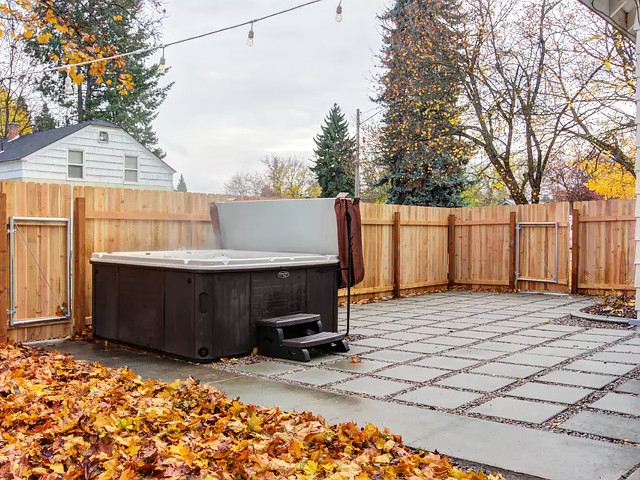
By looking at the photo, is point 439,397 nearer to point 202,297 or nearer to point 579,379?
point 579,379

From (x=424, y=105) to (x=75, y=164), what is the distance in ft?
30.4

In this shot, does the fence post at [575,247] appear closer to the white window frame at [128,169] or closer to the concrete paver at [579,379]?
the concrete paver at [579,379]

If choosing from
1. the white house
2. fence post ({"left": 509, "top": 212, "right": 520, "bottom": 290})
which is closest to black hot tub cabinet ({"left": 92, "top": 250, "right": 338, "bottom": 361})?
fence post ({"left": 509, "top": 212, "right": 520, "bottom": 290})

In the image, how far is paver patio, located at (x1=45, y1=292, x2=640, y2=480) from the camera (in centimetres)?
293

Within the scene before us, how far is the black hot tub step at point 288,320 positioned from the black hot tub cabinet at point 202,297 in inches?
3.0

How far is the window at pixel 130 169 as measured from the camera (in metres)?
16.8

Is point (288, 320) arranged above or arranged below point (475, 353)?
above

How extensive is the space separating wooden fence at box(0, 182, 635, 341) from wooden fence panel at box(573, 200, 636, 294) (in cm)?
2

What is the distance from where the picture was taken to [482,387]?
4207mm

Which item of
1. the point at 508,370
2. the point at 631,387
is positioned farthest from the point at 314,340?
the point at 631,387

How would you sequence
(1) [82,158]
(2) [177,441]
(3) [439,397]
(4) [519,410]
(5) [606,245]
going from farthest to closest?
(1) [82,158] < (5) [606,245] < (3) [439,397] < (4) [519,410] < (2) [177,441]

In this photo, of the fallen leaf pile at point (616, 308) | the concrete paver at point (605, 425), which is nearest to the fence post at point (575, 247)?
the fallen leaf pile at point (616, 308)

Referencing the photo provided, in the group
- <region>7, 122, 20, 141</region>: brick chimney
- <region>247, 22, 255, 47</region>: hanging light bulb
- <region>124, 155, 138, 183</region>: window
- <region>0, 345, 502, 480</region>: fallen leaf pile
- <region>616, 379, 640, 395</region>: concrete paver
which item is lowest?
<region>616, 379, 640, 395</region>: concrete paver

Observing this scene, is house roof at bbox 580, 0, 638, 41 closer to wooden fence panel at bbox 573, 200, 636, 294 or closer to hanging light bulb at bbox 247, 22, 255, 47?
hanging light bulb at bbox 247, 22, 255, 47
